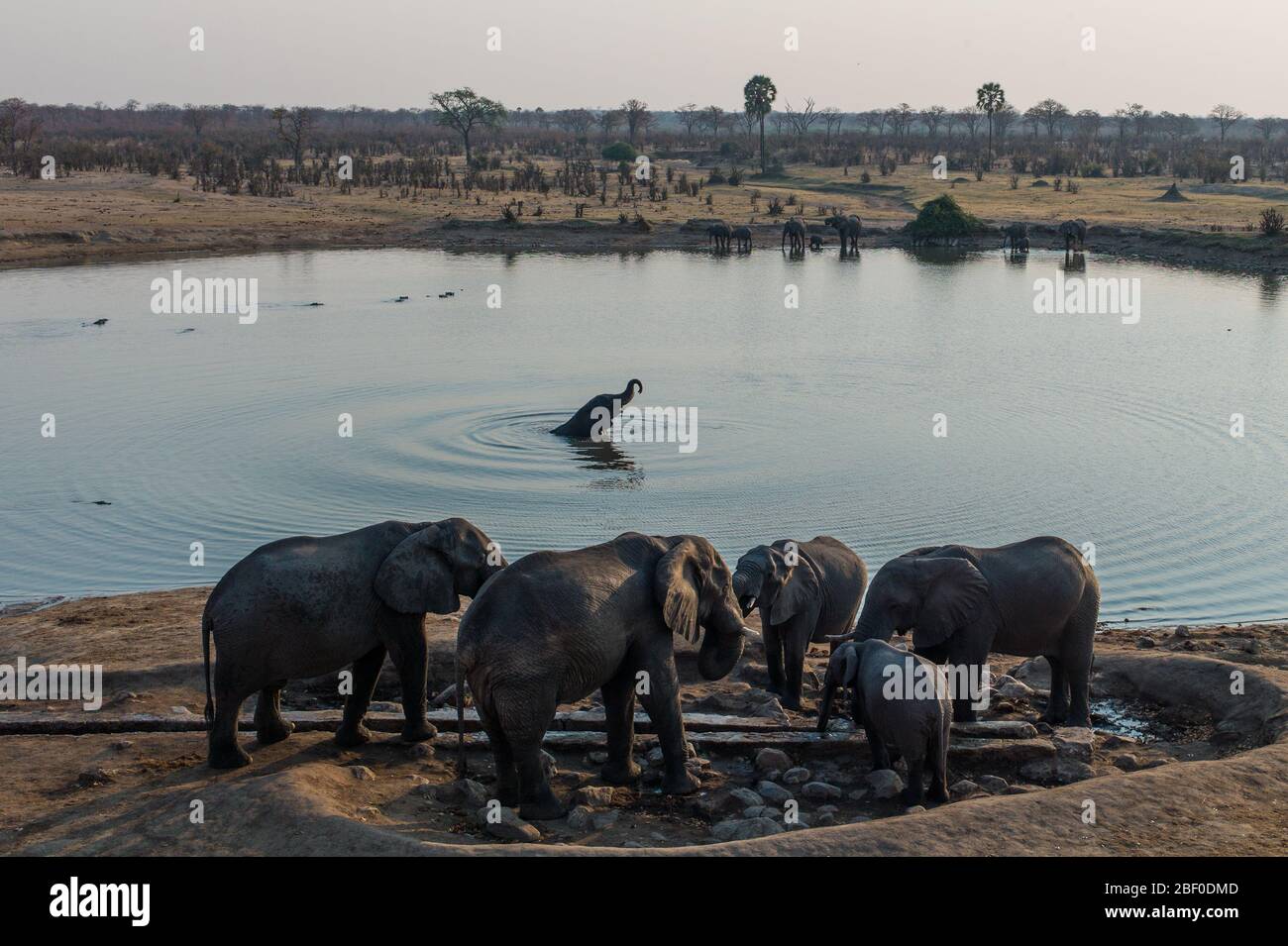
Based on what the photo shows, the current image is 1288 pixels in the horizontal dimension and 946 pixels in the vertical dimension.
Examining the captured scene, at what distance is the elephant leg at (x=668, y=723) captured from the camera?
28.4 ft

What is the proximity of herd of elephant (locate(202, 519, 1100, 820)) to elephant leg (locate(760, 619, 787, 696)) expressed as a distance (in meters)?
0.19

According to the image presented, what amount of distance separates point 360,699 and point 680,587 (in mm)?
2178

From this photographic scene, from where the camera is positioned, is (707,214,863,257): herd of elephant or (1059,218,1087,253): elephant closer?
(1059,218,1087,253): elephant

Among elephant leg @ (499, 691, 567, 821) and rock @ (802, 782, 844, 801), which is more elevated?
elephant leg @ (499, 691, 567, 821)

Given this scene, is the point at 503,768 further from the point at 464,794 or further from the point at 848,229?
the point at 848,229

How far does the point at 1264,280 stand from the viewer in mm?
38438

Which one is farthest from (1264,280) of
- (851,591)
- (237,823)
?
(237,823)

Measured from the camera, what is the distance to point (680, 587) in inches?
348

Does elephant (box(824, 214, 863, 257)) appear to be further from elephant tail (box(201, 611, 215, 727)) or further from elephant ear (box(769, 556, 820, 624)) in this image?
elephant tail (box(201, 611, 215, 727))

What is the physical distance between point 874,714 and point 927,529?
7.58 meters

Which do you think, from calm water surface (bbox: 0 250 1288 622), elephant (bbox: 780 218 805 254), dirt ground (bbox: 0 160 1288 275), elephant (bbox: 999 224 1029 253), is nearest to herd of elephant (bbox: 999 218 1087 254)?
elephant (bbox: 999 224 1029 253)

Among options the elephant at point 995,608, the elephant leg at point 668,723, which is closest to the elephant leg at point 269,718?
the elephant leg at point 668,723

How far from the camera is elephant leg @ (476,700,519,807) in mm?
8320

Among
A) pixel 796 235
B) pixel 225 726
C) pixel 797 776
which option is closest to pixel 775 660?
pixel 797 776
